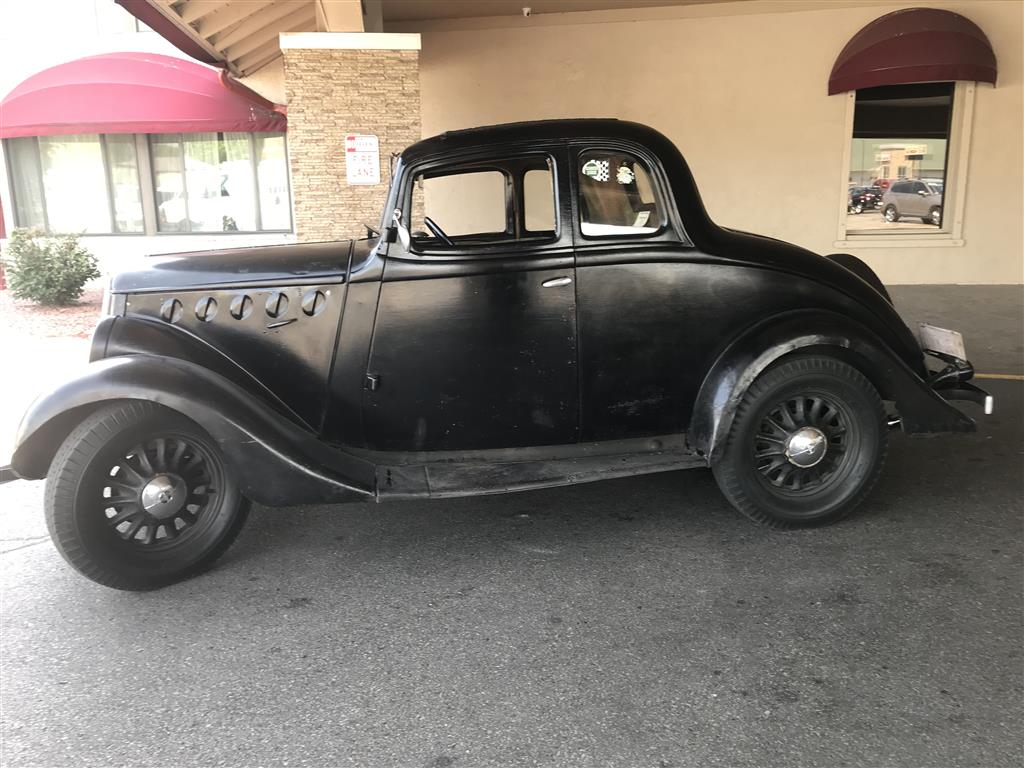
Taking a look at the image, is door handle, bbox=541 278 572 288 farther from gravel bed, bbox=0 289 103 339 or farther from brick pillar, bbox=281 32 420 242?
gravel bed, bbox=0 289 103 339

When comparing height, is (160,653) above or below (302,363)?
below

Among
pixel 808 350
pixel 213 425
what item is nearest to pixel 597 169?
pixel 808 350

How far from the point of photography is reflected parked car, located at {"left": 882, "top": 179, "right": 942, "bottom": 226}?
13.4m

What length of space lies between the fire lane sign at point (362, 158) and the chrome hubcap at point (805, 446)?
25.2 ft

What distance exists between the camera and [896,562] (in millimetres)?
3703

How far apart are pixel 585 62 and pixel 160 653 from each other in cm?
1228

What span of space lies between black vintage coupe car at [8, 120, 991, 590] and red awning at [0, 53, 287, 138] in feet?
33.6

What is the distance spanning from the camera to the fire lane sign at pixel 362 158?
33.3 ft

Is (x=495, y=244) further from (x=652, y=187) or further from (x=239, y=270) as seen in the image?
(x=239, y=270)

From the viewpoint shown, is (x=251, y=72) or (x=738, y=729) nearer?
(x=738, y=729)

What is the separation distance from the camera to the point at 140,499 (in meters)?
3.51

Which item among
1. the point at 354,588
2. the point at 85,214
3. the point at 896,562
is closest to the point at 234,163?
the point at 85,214

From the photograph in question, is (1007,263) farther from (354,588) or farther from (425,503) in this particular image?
(354,588)

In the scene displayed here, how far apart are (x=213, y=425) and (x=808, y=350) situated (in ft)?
9.55
